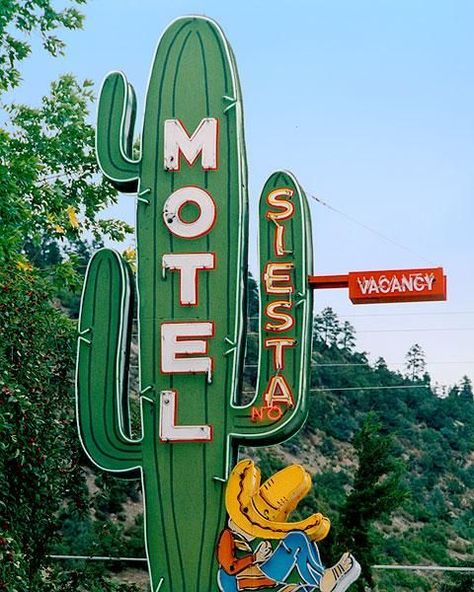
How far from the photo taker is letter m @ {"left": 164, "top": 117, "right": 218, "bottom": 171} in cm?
1353

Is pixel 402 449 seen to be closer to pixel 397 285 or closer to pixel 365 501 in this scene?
pixel 365 501

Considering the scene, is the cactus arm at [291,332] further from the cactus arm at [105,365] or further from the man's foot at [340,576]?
the man's foot at [340,576]

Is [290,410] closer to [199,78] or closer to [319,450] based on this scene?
[199,78]

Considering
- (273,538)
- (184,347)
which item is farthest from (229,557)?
(184,347)

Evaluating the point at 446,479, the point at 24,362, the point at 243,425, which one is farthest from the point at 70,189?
the point at 446,479

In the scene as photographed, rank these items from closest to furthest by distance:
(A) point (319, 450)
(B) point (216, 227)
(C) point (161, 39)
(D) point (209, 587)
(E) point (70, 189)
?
(D) point (209, 587) → (B) point (216, 227) → (C) point (161, 39) → (E) point (70, 189) → (A) point (319, 450)

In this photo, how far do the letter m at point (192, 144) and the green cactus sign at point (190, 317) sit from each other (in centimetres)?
1

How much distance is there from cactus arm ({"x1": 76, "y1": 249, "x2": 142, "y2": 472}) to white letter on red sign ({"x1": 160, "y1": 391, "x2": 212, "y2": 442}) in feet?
1.43

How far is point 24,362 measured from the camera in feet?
49.1

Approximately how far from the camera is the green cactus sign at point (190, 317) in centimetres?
1261

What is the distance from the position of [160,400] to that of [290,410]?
1.50 metres

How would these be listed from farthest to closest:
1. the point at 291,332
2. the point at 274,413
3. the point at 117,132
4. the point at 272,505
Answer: the point at 117,132 < the point at 291,332 < the point at 274,413 < the point at 272,505

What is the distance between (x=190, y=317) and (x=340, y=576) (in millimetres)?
3368

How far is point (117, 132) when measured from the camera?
46.0 ft
